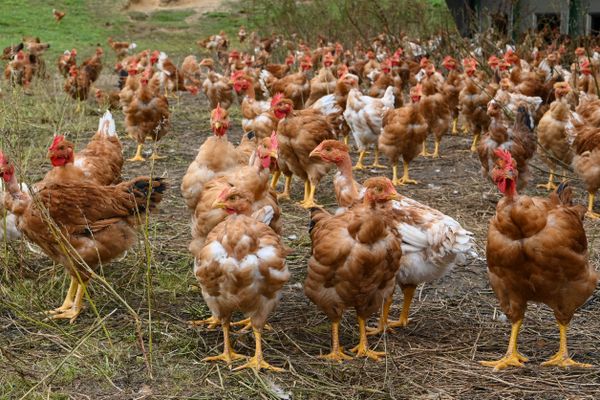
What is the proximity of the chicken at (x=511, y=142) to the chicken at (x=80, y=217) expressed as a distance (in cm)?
375

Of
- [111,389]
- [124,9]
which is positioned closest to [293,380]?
[111,389]

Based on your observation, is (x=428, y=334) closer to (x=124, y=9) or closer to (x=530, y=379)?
(x=530, y=379)

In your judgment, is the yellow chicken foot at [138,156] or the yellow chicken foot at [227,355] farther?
the yellow chicken foot at [138,156]

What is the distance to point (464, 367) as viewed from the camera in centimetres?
430

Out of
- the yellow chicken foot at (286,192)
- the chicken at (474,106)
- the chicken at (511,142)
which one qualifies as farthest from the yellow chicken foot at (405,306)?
the chicken at (474,106)

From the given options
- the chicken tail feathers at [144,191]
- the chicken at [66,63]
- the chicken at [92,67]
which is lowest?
the chicken at [66,63]

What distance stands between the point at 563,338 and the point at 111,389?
94.2 inches

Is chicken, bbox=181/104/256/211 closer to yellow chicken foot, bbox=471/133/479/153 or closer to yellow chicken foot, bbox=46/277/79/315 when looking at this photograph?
yellow chicken foot, bbox=46/277/79/315

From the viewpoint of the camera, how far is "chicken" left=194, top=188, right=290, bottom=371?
4.12m

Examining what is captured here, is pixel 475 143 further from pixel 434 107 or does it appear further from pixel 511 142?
pixel 511 142

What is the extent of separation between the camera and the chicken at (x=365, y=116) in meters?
9.22

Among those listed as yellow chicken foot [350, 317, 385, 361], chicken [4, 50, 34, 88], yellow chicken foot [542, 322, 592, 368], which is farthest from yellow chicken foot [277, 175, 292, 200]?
chicken [4, 50, 34, 88]

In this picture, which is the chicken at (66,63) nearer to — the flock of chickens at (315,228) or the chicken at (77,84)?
the chicken at (77,84)

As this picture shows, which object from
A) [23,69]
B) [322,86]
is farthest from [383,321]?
[23,69]
